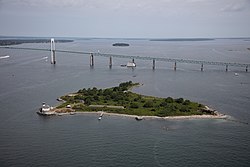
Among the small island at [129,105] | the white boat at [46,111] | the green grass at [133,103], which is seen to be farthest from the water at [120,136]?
the green grass at [133,103]

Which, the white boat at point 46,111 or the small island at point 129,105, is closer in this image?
the small island at point 129,105

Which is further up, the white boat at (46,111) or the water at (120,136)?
the white boat at (46,111)

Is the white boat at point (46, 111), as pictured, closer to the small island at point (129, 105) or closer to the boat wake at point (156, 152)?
the small island at point (129, 105)

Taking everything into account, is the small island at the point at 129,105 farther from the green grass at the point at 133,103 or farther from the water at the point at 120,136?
the water at the point at 120,136

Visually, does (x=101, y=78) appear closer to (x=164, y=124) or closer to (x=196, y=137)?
(x=164, y=124)

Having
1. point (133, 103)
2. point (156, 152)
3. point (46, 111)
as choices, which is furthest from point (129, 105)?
point (156, 152)

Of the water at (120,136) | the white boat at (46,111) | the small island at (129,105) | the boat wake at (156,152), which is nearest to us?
the boat wake at (156,152)

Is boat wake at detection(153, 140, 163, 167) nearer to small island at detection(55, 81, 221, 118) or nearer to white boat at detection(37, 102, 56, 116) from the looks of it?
small island at detection(55, 81, 221, 118)

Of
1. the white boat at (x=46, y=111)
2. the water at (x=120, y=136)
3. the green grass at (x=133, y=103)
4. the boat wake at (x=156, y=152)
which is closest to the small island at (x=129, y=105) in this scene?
the green grass at (x=133, y=103)

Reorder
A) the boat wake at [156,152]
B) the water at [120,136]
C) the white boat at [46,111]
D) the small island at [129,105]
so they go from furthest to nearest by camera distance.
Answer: the white boat at [46,111], the small island at [129,105], the water at [120,136], the boat wake at [156,152]

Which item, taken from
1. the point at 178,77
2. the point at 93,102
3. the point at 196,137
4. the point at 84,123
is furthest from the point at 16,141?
the point at 178,77

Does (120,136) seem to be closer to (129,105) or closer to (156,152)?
(156,152)
